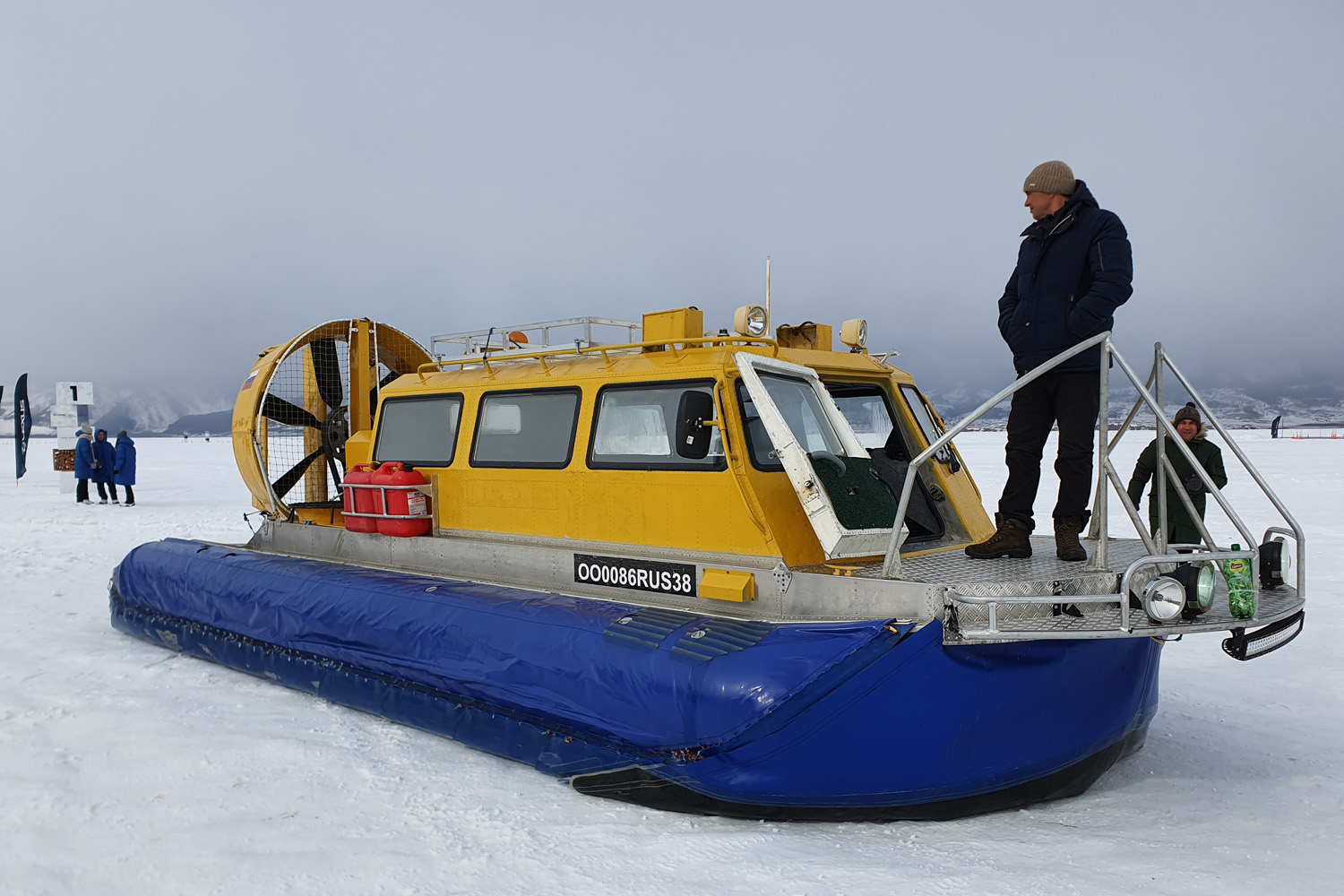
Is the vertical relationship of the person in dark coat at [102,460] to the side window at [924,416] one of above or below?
below

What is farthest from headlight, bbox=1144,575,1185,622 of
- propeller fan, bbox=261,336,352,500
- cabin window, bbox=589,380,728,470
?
propeller fan, bbox=261,336,352,500

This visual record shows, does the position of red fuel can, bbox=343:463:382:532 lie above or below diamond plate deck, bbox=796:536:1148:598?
above

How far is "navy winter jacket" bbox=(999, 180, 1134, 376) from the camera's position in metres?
3.78

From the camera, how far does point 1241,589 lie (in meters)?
3.34

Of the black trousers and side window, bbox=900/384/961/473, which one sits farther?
side window, bbox=900/384/961/473

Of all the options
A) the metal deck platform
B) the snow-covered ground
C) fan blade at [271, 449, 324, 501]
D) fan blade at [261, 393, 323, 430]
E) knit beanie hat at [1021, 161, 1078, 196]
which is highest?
knit beanie hat at [1021, 161, 1078, 196]

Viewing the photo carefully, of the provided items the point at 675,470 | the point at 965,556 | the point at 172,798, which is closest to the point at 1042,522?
the point at 965,556

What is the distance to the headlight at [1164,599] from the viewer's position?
10.5ft

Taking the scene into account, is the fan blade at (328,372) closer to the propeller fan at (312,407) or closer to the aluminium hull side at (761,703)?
the propeller fan at (312,407)

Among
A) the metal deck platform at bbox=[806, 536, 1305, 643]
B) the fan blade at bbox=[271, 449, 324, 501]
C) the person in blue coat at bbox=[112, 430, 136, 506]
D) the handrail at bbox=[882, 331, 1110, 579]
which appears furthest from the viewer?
the person in blue coat at bbox=[112, 430, 136, 506]

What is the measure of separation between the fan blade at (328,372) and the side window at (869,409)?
3.93m

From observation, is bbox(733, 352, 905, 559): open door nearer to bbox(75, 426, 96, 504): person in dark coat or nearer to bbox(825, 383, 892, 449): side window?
bbox(825, 383, 892, 449): side window

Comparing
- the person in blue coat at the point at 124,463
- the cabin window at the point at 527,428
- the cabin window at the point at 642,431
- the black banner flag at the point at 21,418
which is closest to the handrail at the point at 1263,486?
the cabin window at the point at 642,431

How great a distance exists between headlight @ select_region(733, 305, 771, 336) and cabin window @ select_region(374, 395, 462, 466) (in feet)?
6.52
